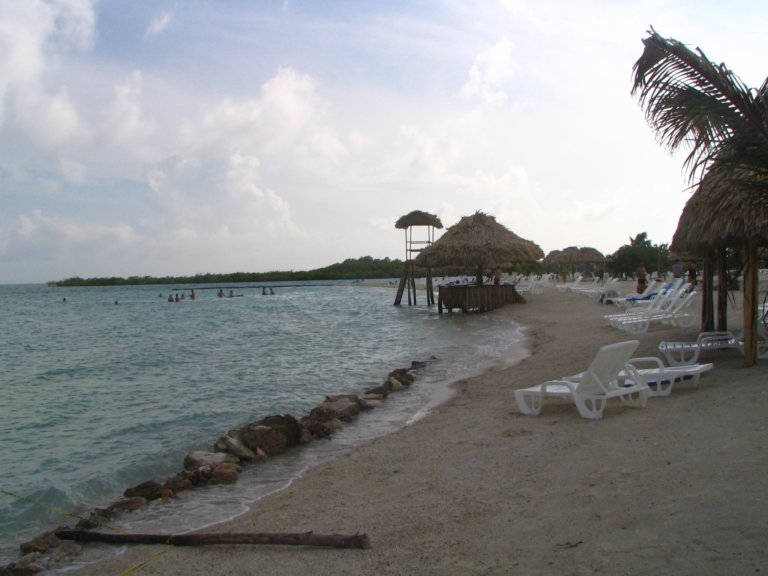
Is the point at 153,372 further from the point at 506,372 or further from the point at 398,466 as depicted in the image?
→ the point at 398,466

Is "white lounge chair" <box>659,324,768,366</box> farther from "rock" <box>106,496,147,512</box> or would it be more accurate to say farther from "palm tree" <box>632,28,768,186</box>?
"rock" <box>106,496,147,512</box>

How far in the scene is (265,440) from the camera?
6559mm

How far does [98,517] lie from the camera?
→ 491 centimetres

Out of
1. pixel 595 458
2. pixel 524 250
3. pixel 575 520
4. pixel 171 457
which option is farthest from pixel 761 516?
pixel 524 250

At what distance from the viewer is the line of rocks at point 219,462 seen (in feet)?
13.8

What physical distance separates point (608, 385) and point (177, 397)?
23.0ft

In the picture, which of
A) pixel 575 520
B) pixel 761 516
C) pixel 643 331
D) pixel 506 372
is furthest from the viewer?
pixel 643 331

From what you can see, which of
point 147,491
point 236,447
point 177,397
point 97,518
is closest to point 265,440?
point 236,447

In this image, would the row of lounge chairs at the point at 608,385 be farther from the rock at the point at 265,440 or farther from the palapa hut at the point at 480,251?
the palapa hut at the point at 480,251

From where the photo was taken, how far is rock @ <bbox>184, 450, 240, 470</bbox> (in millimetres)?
6023

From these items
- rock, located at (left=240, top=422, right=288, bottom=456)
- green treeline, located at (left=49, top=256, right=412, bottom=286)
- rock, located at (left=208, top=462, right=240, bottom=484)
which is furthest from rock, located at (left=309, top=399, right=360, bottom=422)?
green treeline, located at (left=49, top=256, right=412, bottom=286)

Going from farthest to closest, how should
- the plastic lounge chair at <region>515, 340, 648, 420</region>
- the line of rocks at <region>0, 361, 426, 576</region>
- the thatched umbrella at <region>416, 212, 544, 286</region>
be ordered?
the thatched umbrella at <region>416, 212, 544, 286</region>, the plastic lounge chair at <region>515, 340, 648, 420</region>, the line of rocks at <region>0, 361, 426, 576</region>

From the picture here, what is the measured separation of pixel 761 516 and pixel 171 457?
554 centimetres

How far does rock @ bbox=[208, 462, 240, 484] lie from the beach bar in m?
19.3
